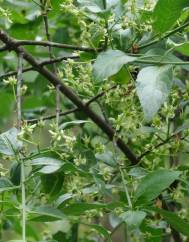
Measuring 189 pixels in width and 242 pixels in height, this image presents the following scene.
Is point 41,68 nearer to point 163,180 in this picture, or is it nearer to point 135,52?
point 135,52

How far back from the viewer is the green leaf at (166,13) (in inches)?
36.0

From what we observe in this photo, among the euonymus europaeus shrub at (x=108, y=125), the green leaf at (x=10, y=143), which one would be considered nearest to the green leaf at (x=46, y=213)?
the euonymus europaeus shrub at (x=108, y=125)

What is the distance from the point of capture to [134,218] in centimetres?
87

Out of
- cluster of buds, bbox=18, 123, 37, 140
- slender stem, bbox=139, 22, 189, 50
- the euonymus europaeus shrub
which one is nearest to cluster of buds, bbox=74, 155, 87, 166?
the euonymus europaeus shrub

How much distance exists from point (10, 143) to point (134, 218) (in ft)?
0.75

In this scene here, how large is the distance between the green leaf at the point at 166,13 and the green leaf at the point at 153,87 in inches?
2.7

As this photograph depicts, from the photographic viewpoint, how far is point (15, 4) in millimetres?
1614

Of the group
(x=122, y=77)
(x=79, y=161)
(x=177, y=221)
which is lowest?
(x=177, y=221)

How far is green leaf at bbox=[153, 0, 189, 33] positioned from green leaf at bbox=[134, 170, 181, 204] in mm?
223

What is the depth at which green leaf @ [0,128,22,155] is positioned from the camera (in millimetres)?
945

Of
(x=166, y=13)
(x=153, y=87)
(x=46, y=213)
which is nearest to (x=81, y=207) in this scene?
(x=46, y=213)

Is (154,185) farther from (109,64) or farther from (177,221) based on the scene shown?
(109,64)

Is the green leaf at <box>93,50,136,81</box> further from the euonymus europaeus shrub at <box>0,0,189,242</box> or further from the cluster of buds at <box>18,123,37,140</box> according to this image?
the cluster of buds at <box>18,123,37,140</box>

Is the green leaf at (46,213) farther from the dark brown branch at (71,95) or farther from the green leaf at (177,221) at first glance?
the dark brown branch at (71,95)
